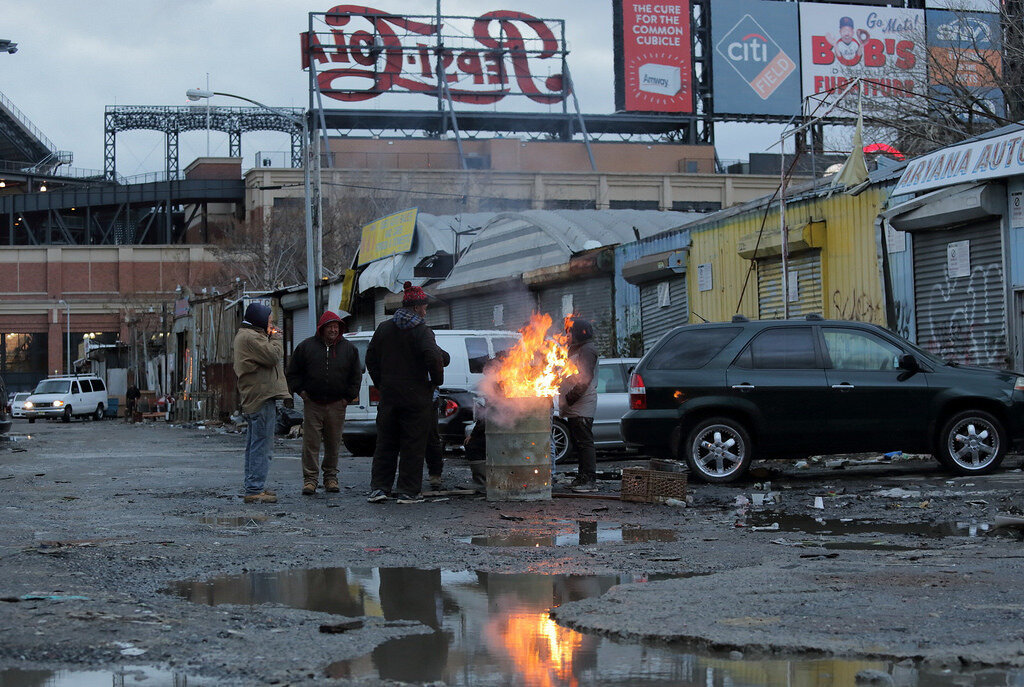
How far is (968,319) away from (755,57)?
168 ft

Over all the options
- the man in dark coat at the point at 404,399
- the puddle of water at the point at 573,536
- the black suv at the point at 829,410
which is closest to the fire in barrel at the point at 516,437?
the man in dark coat at the point at 404,399

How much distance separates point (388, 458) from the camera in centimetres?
1187

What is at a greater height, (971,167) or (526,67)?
(526,67)

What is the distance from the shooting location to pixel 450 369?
19.1 m

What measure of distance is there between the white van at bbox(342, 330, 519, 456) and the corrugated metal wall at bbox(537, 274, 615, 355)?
26.5 feet

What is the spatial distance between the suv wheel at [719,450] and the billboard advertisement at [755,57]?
54529mm

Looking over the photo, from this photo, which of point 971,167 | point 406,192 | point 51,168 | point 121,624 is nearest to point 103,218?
point 51,168

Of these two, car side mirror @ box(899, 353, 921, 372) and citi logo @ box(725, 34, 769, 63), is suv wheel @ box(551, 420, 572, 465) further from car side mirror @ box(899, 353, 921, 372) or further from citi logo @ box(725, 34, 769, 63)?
citi logo @ box(725, 34, 769, 63)

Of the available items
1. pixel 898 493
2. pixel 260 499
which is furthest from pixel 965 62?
pixel 260 499

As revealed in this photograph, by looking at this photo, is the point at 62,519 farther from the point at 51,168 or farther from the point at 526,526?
the point at 51,168

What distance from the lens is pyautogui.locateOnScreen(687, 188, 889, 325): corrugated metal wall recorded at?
64.5 feet

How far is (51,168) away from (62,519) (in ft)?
318

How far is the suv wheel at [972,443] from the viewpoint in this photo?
13.4 m

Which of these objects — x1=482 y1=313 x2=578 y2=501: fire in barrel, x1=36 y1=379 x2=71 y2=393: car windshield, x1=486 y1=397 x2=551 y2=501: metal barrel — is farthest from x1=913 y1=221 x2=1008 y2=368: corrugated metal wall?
x1=36 y1=379 x2=71 y2=393: car windshield
